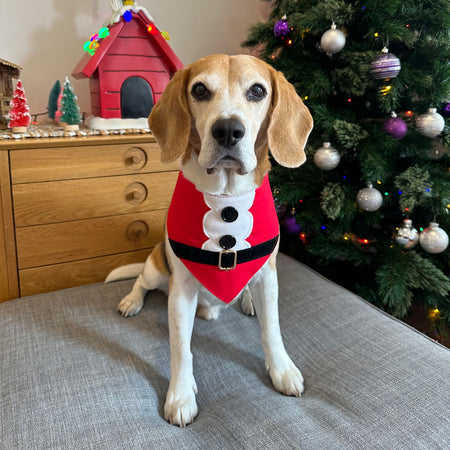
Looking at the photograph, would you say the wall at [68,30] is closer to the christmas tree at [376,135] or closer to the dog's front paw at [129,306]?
the christmas tree at [376,135]

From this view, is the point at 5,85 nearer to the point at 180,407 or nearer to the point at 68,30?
the point at 68,30

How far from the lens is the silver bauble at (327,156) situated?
1.66 m

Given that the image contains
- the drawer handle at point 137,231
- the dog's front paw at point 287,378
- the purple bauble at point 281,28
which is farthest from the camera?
the drawer handle at point 137,231

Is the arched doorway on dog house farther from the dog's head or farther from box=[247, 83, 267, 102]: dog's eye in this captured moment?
box=[247, 83, 267, 102]: dog's eye

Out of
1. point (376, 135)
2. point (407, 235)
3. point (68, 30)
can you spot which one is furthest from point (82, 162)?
point (407, 235)

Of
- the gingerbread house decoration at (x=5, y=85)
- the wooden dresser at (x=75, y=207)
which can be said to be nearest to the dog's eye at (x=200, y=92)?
the wooden dresser at (x=75, y=207)

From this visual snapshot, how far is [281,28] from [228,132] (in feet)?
3.54

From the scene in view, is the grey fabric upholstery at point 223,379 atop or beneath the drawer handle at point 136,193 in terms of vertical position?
beneath

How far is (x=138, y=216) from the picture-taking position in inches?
79.7

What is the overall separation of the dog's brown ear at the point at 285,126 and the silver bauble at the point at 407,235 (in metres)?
0.74

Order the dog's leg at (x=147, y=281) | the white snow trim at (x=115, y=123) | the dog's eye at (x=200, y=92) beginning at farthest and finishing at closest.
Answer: the white snow trim at (x=115, y=123), the dog's leg at (x=147, y=281), the dog's eye at (x=200, y=92)

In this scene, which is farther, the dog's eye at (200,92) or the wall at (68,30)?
the wall at (68,30)

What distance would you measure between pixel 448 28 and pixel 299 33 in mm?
589

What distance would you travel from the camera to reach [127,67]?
1895 millimetres
